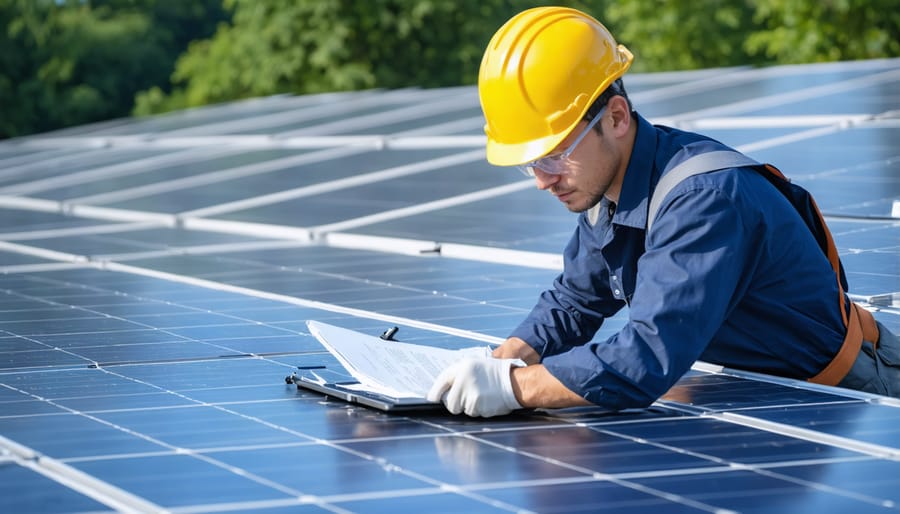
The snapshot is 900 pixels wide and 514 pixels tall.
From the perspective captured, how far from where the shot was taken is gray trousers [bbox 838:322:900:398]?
4879 mm

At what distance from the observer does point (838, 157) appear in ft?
34.8

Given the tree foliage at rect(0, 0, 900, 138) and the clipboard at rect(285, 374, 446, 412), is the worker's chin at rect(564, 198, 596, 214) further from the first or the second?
the tree foliage at rect(0, 0, 900, 138)

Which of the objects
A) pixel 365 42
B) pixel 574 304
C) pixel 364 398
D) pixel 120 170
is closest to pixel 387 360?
pixel 364 398

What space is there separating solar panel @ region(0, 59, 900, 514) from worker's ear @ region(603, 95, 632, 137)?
802mm

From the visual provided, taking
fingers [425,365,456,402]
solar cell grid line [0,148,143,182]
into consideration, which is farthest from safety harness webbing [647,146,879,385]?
solar cell grid line [0,148,143,182]

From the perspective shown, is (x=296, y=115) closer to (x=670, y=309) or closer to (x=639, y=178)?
(x=639, y=178)

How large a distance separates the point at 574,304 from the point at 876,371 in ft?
3.21

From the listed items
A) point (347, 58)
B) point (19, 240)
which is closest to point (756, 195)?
point (19, 240)

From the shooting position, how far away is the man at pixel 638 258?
4.21 metres

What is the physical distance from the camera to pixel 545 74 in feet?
15.0

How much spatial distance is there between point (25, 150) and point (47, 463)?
18993 mm

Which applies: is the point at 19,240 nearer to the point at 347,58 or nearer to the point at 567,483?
the point at 567,483

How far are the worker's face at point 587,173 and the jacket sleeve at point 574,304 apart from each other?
401 millimetres

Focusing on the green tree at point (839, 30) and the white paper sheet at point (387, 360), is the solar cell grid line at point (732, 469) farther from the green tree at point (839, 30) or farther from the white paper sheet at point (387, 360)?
the green tree at point (839, 30)
